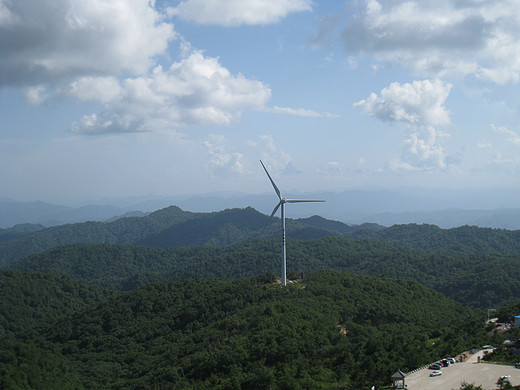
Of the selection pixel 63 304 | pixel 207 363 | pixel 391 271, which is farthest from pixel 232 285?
pixel 391 271

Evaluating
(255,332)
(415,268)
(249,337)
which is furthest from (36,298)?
(415,268)

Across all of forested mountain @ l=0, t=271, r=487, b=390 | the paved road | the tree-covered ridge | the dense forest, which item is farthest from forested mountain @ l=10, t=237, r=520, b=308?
the paved road

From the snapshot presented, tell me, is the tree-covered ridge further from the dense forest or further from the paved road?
the paved road

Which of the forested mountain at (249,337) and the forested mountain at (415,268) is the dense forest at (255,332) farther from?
the forested mountain at (415,268)

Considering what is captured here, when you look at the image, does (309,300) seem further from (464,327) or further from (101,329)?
(101,329)

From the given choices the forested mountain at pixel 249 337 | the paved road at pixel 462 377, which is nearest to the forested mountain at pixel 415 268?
the forested mountain at pixel 249 337

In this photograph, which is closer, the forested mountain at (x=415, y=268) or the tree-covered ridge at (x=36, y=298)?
the forested mountain at (x=415, y=268)
